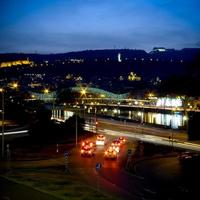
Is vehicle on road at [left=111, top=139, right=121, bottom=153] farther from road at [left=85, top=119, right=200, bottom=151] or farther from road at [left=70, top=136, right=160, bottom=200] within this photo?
road at [left=85, top=119, right=200, bottom=151]

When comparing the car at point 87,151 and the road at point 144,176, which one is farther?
the car at point 87,151

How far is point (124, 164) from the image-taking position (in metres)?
49.6

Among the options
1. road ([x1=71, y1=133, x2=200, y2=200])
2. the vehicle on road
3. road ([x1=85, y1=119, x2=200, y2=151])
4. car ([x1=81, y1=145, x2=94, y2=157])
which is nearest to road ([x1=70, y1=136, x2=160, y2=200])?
road ([x1=71, y1=133, x2=200, y2=200])

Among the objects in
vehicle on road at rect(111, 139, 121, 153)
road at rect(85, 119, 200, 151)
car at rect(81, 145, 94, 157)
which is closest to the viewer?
car at rect(81, 145, 94, 157)

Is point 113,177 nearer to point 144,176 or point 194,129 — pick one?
point 144,176

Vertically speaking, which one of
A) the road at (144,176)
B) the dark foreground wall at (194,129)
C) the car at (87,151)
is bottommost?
the road at (144,176)

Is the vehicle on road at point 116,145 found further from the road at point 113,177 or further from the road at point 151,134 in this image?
the road at point 151,134

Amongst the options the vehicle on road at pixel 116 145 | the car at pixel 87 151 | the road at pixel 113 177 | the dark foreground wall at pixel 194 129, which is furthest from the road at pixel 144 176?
the dark foreground wall at pixel 194 129

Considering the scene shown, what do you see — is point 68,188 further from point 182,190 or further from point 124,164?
point 124,164

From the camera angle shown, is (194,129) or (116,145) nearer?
(116,145)

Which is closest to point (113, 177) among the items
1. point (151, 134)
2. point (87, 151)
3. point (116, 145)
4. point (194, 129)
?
point (87, 151)

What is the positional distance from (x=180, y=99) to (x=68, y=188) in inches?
5414

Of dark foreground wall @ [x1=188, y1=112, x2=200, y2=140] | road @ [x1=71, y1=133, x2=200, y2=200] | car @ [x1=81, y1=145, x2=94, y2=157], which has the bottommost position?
road @ [x1=71, y1=133, x2=200, y2=200]

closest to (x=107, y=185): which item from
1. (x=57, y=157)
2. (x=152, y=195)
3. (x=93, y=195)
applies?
(x=152, y=195)
